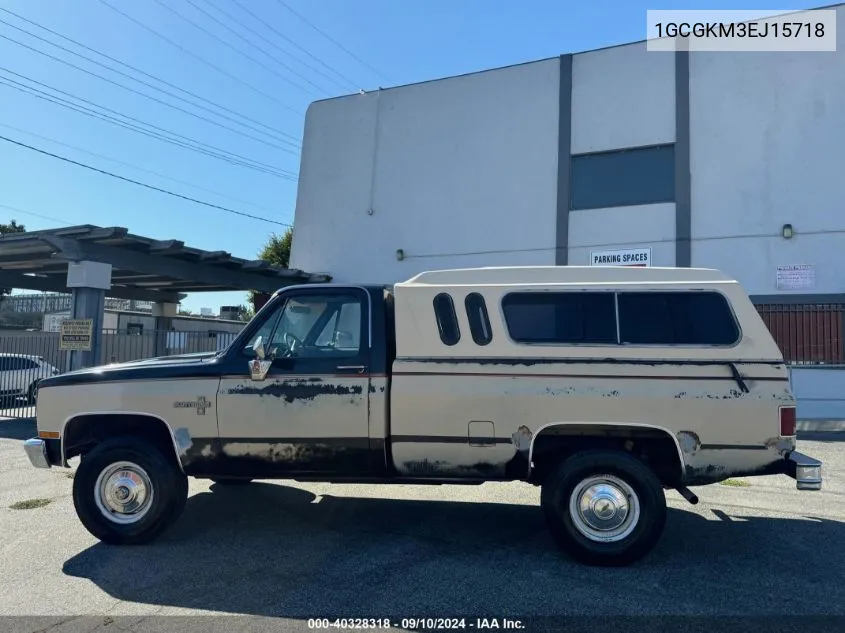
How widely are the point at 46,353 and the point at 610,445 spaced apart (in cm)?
1399

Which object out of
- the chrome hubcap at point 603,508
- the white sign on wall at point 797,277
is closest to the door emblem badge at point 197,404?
the chrome hubcap at point 603,508

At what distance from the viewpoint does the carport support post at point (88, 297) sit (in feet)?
43.3

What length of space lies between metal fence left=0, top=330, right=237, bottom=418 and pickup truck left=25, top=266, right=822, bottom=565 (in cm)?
908

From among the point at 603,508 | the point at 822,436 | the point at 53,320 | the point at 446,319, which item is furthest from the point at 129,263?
the point at 53,320

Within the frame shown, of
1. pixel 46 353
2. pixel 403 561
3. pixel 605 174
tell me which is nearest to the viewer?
pixel 403 561

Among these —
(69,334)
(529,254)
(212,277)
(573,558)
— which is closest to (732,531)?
(573,558)

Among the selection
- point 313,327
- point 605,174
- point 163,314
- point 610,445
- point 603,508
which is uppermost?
point 605,174

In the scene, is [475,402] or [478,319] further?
[478,319]

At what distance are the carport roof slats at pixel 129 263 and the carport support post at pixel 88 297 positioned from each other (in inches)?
8.0

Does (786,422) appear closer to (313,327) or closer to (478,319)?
(478,319)

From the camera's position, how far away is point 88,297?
44.0 feet

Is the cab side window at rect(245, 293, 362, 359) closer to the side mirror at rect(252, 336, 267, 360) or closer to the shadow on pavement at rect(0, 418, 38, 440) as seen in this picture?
the side mirror at rect(252, 336, 267, 360)

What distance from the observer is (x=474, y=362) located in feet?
16.8

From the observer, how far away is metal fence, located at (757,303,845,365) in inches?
544
